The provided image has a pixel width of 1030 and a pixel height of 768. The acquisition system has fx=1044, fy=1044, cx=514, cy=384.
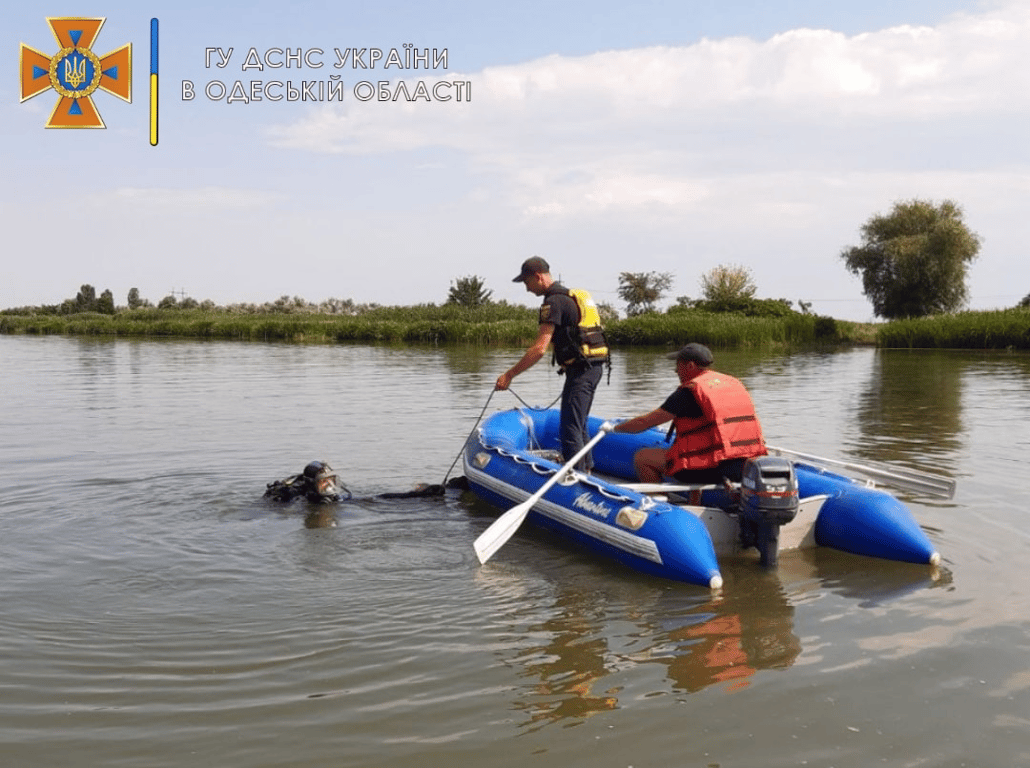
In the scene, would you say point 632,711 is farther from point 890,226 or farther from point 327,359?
point 890,226

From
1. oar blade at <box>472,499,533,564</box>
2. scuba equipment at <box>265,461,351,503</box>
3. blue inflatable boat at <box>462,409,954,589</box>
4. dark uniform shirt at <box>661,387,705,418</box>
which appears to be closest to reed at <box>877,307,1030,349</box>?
blue inflatable boat at <box>462,409,954,589</box>

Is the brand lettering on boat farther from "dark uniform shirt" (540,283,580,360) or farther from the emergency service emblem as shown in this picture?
the emergency service emblem

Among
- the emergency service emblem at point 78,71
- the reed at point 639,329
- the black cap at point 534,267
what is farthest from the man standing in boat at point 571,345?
the reed at point 639,329

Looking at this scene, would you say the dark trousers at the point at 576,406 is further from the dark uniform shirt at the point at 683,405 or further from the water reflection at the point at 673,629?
the water reflection at the point at 673,629

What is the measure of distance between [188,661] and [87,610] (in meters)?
1.07

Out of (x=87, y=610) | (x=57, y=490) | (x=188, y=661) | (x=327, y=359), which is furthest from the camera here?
(x=327, y=359)

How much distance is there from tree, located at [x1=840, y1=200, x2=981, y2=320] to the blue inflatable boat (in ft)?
124

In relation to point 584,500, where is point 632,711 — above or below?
below

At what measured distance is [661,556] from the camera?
18.8 ft

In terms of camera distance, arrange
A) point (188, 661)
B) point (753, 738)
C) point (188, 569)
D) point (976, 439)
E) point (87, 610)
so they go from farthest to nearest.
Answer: point (976, 439), point (188, 569), point (87, 610), point (188, 661), point (753, 738)

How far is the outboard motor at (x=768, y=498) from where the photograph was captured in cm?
579

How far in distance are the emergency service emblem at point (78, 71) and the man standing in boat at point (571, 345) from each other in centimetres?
840

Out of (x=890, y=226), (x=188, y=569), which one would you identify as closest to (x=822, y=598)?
(x=188, y=569)

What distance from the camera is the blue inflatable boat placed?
5781mm
